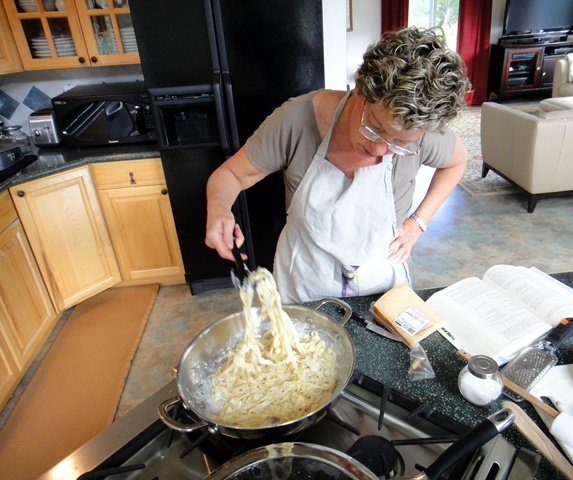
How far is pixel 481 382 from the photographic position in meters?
0.77

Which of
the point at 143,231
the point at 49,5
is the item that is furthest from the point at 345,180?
the point at 49,5

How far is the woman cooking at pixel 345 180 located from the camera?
3.01 ft

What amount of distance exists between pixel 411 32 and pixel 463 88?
6.0 inches

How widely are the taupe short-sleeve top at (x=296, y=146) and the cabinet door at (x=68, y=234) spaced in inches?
60.7

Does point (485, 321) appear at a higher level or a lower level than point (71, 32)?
lower

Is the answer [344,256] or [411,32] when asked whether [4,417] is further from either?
[411,32]

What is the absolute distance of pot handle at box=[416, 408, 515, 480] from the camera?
0.55 metres

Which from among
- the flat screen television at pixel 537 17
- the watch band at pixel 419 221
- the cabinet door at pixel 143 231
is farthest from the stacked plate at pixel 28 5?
the flat screen television at pixel 537 17

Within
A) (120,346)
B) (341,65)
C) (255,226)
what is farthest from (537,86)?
(120,346)

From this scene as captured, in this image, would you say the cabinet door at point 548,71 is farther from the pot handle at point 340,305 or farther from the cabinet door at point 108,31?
the pot handle at point 340,305

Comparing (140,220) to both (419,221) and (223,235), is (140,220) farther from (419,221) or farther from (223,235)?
(419,221)

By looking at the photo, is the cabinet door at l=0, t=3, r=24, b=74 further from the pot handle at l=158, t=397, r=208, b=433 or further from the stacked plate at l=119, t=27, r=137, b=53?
the pot handle at l=158, t=397, r=208, b=433

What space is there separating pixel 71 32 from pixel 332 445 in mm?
2632

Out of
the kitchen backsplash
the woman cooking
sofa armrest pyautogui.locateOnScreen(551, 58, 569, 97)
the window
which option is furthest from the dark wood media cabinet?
the woman cooking
